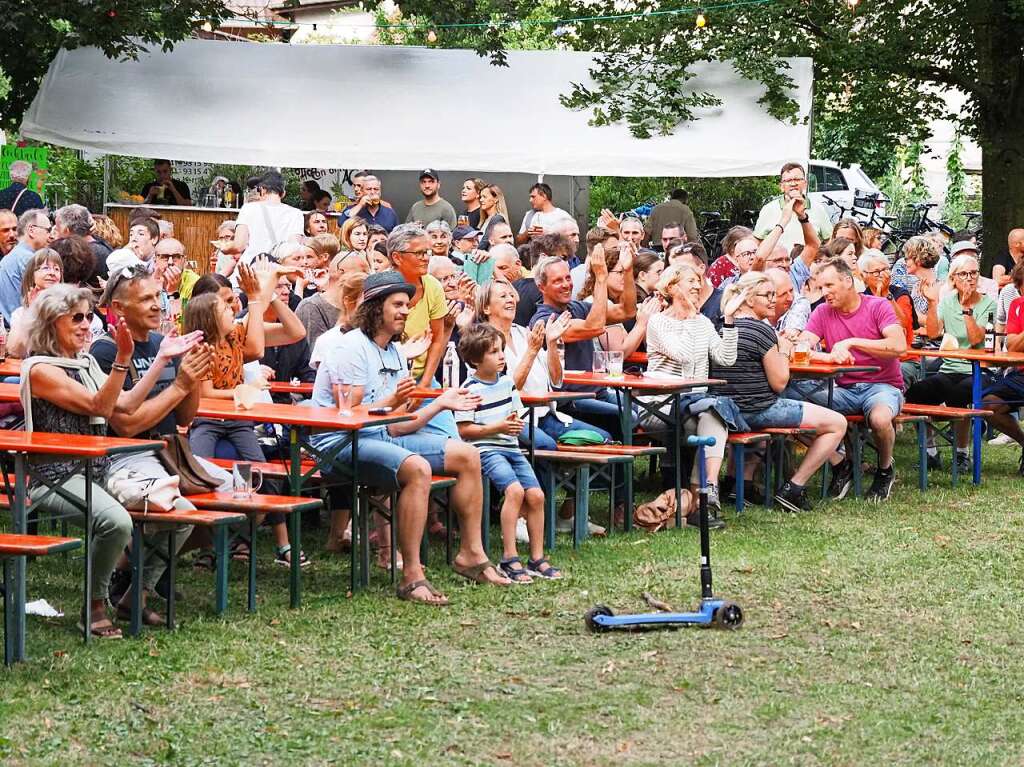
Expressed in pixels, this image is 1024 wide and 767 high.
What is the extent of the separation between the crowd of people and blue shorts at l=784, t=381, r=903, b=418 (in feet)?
0.04

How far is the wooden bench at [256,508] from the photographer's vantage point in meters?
6.70

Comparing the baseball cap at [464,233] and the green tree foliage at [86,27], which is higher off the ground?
the green tree foliage at [86,27]

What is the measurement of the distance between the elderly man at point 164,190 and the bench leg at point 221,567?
427 inches

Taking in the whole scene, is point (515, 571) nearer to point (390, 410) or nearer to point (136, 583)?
point (390, 410)

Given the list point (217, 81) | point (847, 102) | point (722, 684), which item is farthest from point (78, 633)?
point (847, 102)

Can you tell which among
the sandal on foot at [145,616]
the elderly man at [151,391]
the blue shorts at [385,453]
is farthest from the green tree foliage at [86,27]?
the sandal on foot at [145,616]

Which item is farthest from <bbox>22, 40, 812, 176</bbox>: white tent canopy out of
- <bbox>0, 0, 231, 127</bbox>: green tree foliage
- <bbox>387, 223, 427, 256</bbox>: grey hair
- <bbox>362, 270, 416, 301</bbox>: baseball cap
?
<bbox>362, 270, 416, 301</bbox>: baseball cap

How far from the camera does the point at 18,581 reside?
5.71m

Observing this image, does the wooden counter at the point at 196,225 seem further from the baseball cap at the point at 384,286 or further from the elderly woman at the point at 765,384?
the baseball cap at the point at 384,286

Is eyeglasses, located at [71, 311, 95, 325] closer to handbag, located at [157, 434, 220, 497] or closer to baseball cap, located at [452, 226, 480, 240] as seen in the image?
handbag, located at [157, 434, 220, 497]

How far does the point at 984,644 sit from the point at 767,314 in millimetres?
3675

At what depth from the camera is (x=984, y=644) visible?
253 inches

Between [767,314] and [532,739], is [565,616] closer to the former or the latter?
[532,739]

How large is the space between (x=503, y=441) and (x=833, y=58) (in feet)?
37.0
